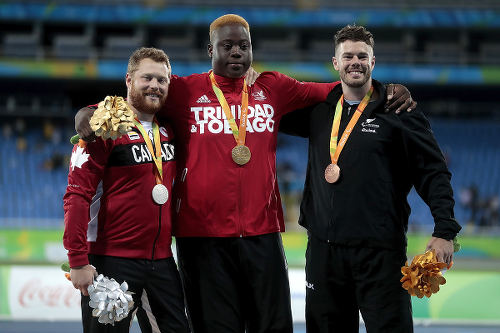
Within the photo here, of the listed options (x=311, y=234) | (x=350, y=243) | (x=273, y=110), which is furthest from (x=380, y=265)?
(x=273, y=110)

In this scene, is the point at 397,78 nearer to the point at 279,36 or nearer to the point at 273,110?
the point at 279,36

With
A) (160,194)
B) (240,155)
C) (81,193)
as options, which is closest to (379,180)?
(240,155)

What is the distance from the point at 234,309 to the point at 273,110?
53.0 inches

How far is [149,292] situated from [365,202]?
1.49 m

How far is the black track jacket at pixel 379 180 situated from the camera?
421cm

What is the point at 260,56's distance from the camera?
2358cm

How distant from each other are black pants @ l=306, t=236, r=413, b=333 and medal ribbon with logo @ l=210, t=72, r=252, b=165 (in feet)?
2.44

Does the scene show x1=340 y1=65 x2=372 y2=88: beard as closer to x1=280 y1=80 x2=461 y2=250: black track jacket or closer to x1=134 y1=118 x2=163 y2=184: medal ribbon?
x1=280 y1=80 x2=461 y2=250: black track jacket

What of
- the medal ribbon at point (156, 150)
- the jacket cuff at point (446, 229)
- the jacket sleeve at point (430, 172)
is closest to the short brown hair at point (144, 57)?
the medal ribbon at point (156, 150)

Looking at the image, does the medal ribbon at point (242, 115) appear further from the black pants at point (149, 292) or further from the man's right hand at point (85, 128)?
the black pants at point (149, 292)

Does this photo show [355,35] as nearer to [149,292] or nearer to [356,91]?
[356,91]

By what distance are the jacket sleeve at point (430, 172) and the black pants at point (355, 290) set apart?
366 mm

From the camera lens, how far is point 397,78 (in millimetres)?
22828

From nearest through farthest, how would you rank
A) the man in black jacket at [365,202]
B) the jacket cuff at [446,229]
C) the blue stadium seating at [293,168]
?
the jacket cuff at [446,229] → the man in black jacket at [365,202] → the blue stadium seating at [293,168]
